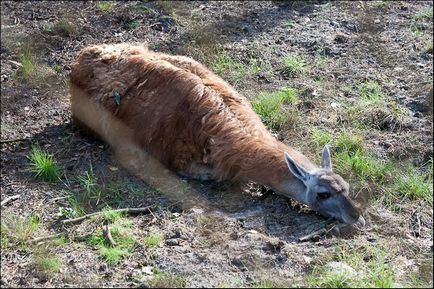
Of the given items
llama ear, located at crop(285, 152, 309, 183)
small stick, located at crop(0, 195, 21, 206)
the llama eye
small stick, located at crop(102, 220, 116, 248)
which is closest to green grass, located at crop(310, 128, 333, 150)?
llama ear, located at crop(285, 152, 309, 183)

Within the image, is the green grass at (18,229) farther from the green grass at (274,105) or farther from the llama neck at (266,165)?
the green grass at (274,105)

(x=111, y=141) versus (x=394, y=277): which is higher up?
(x=394, y=277)

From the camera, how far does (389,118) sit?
23.9 feet

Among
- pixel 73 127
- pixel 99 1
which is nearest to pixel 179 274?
pixel 73 127

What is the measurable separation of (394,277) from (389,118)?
8.43ft

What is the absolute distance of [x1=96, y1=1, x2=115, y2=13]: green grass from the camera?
992 centimetres

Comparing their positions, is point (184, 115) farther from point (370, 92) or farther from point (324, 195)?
point (370, 92)

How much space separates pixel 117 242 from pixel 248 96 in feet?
9.64

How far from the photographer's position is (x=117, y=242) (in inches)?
217

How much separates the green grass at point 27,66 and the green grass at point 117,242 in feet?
10.7

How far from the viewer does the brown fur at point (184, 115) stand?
640 centimetres

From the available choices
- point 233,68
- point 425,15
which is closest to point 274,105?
point 233,68

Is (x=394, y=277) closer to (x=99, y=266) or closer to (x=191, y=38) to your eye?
(x=99, y=266)

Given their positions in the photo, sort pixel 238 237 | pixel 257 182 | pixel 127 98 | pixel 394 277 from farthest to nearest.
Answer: pixel 127 98
pixel 257 182
pixel 238 237
pixel 394 277
